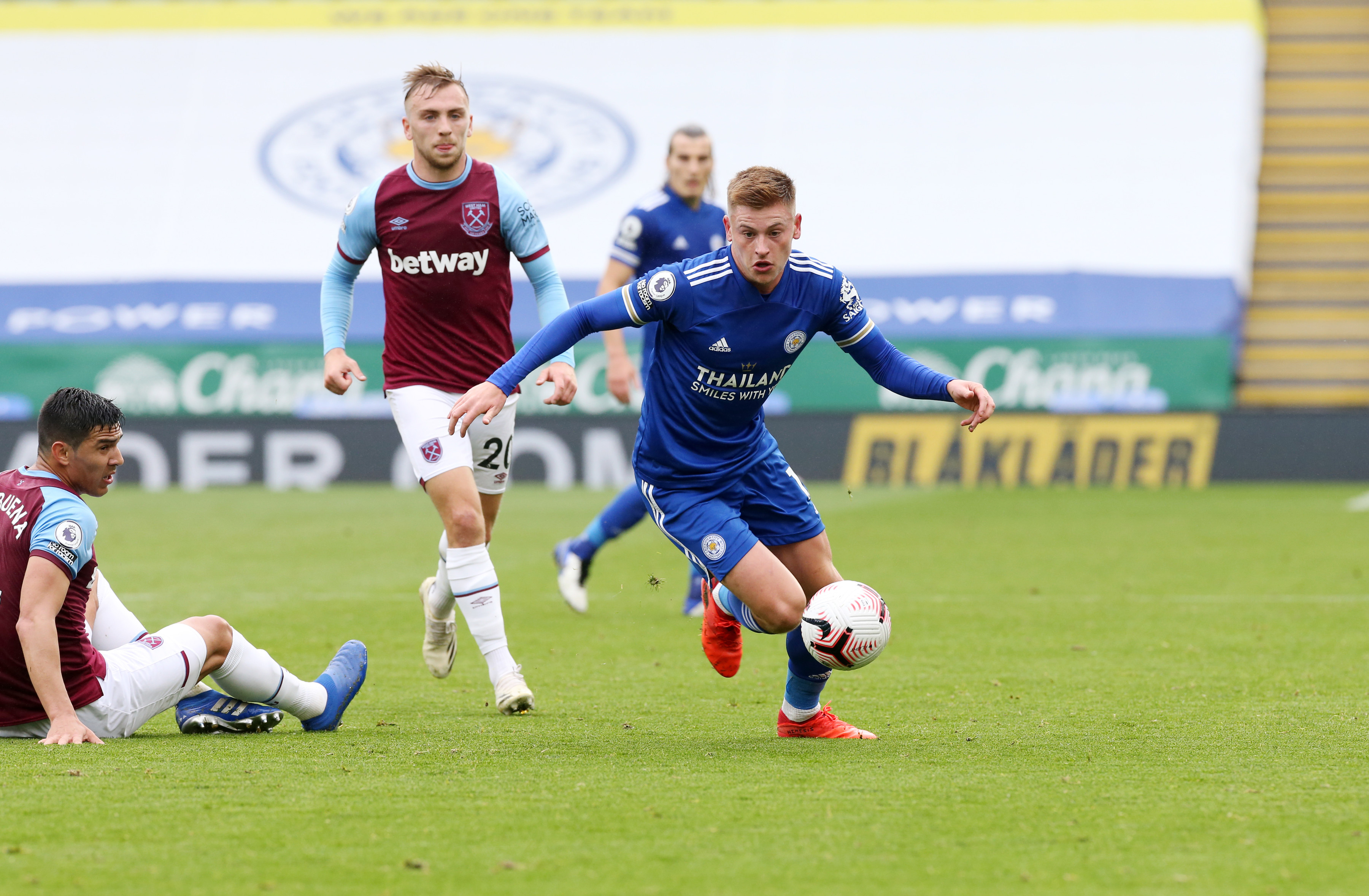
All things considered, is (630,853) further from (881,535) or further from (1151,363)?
(1151,363)

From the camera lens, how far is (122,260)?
869 inches

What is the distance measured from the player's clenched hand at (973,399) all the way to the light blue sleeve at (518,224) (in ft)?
5.53

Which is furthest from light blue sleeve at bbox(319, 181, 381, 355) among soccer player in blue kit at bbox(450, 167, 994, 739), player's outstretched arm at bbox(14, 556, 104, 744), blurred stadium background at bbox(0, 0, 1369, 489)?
blurred stadium background at bbox(0, 0, 1369, 489)

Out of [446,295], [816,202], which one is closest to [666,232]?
[446,295]

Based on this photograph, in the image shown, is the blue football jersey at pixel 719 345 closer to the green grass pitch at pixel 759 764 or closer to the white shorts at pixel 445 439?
the white shorts at pixel 445 439

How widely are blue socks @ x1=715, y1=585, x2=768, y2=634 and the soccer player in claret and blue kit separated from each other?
4.33 feet

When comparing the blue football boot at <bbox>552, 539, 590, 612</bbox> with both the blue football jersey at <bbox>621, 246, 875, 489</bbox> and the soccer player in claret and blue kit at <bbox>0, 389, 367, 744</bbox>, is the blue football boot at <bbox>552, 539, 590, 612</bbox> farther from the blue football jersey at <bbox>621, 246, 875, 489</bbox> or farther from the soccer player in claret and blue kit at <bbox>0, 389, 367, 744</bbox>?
the soccer player in claret and blue kit at <bbox>0, 389, 367, 744</bbox>

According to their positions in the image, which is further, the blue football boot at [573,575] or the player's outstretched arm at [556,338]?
the blue football boot at [573,575]

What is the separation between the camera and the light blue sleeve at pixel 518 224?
19.7 ft

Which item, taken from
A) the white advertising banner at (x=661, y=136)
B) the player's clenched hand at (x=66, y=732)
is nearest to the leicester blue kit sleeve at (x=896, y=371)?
the player's clenched hand at (x=66, y=732)

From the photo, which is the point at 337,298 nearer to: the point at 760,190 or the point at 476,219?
the point at 476,219

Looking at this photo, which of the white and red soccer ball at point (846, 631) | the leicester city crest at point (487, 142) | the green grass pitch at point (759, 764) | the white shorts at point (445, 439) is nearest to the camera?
the green grass pitch at point (759, 764)

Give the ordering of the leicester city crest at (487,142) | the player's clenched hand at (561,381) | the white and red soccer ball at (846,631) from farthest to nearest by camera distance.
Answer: the leicester city crest at (487,142) → the player's clenched hand at (561,381) → the white and red soccer ball at (846,631)

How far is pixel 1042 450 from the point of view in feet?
57.6
